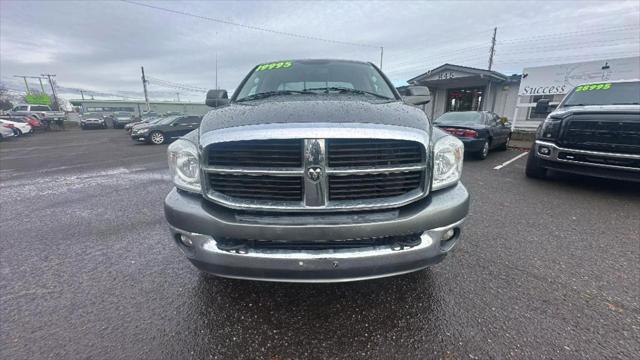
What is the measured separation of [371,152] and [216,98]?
240cm

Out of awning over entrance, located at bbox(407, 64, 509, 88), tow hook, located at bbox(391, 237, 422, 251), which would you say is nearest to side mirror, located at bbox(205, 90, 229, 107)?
tow hook, located at bbox(391, 237, 422, 251)

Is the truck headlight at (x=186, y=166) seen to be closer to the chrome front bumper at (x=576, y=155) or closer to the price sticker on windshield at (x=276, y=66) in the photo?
the price sticker on windshield at (x=276, y=66)

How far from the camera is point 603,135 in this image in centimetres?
425

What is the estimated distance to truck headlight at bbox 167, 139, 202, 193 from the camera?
1769 millimetres

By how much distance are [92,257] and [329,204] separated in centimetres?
262

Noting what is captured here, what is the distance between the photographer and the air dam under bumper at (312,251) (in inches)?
61.5

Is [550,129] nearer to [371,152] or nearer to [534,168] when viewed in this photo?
[534,168]

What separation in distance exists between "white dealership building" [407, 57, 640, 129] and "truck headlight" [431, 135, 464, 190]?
1392 cm

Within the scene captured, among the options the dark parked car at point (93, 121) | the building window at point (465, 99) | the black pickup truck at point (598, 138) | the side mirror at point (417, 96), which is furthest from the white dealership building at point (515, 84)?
the dark parked car at point (93, 121)

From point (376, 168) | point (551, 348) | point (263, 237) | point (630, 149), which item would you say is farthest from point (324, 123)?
point (630, 149)

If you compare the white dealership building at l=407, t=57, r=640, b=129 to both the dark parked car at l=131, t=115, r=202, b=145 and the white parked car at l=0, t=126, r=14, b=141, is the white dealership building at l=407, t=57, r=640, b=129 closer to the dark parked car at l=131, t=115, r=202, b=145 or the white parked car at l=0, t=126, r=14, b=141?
the dark parked car at l=131, t=115, r=202, b=145

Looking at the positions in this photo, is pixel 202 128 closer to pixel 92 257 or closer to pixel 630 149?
pixel 92 257

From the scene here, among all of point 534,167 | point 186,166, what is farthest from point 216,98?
point 534,167

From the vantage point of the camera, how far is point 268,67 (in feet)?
11.2
